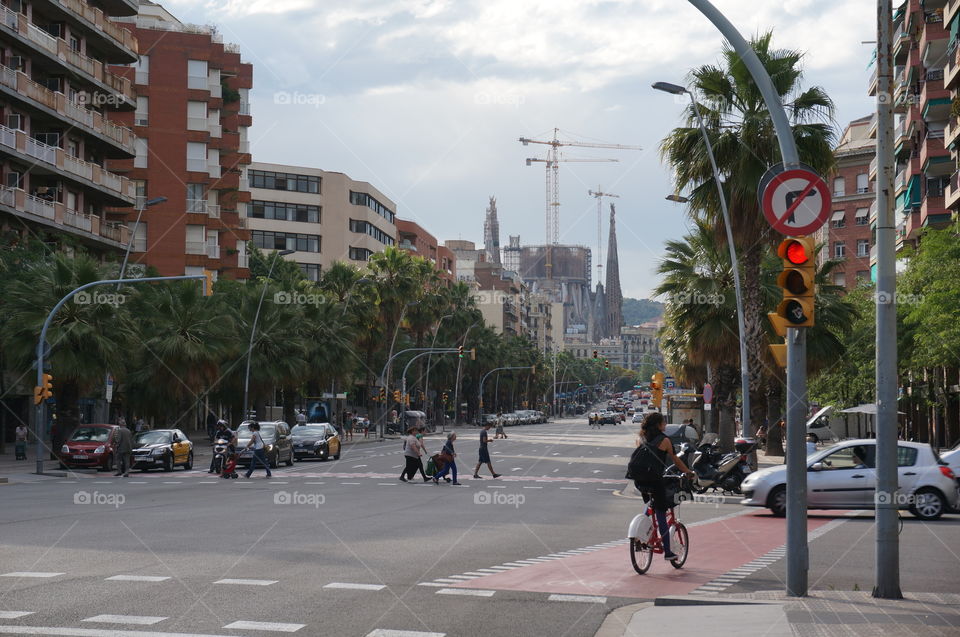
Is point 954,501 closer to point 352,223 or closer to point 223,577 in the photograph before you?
point 223,577

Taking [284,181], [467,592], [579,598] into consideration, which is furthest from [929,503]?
[284,181]

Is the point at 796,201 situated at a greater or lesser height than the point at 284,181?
lesser

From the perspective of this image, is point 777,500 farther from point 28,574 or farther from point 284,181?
point 284,181

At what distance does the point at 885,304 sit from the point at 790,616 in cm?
331

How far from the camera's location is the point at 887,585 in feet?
33.0

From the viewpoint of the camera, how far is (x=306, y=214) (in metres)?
104

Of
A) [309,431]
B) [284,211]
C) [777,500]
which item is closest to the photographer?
[777,500]

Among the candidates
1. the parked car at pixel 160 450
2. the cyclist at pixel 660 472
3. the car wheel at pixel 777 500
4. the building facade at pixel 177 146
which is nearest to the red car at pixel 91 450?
the parked car at pixel 160 450

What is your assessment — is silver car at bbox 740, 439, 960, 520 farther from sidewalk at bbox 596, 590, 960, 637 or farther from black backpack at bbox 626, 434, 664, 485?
sidewalk at bbox 596, 590, 960, 637

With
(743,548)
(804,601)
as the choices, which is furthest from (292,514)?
(804,601)

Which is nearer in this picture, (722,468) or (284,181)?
(722,468)

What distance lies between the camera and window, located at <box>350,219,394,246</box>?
10631cm

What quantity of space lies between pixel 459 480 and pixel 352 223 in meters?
75.5

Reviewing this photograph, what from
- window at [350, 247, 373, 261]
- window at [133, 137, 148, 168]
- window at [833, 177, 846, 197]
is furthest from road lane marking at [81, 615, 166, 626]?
window at [350, 247, 373, 261]
